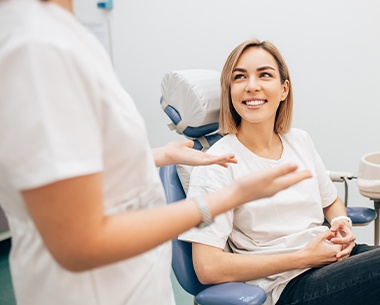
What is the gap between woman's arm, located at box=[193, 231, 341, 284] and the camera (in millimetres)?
1270

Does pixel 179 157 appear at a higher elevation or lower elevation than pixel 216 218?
higher

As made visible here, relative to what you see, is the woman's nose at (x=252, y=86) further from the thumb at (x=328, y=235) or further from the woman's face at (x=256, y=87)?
the thumb at (x=328, y=235)

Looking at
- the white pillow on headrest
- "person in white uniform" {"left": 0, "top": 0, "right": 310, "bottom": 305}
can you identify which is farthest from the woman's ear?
"person in white uniform" {"left": 0, "top": 0, "right": 310, "bottom": 305}

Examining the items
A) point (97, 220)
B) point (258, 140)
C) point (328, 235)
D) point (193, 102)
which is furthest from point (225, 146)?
point (97, 220)

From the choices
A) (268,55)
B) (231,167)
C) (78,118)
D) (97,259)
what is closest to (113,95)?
(78,118)

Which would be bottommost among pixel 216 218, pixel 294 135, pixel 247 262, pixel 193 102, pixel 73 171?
pixel 247 262

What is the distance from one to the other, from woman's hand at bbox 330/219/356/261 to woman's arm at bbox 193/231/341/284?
0.08 meters

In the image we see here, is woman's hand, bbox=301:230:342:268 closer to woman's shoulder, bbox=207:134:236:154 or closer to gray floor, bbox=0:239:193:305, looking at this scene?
woman's shoulder, bbox=207:134:236:154

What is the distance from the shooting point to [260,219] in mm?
1419

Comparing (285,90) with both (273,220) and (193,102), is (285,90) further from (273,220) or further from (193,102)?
(273,220)

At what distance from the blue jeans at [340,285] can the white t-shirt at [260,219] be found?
0.14ft

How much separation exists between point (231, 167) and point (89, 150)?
969mm

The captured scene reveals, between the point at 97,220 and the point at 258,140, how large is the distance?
109 cm

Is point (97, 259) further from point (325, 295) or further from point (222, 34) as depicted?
point (222, 34)
